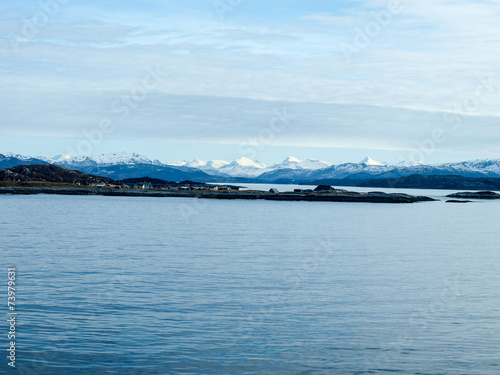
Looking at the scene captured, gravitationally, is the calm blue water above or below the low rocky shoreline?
below

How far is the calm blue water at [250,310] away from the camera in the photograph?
17.0 metres

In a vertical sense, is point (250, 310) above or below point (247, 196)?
below

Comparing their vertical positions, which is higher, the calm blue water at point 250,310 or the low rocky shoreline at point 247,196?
the low rocky shoreline at point 247,196

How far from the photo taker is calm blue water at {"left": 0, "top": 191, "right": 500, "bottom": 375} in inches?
671

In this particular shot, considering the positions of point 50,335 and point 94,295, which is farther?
point 94,295

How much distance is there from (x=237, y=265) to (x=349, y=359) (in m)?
18.2

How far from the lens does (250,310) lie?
23.1m

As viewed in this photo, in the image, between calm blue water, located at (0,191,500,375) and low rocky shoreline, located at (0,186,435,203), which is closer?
calm blue water, located at (0,191,500,375)

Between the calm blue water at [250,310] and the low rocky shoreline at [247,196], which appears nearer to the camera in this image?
the calm blue water at [250,310]

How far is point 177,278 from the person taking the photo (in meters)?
29.8

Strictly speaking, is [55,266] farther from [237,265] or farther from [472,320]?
[472,320]

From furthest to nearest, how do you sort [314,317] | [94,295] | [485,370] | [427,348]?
[94,295] → [314,317] → [427,348] → [485,370]

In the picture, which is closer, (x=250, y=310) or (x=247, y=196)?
(x=250, y=310)

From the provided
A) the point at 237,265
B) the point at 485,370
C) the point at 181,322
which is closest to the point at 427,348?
the point at 485,370
